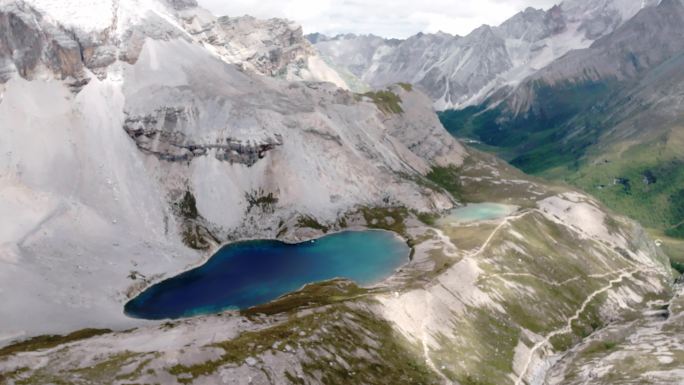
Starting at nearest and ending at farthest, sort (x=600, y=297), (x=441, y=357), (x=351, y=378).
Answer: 1. (x=351, y=378)
2. (x=441, y=357)
3. (x=600, y=297)

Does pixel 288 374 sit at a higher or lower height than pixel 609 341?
higher

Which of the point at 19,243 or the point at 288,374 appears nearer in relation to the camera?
the point at 288,374

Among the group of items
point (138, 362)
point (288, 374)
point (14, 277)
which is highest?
point (14, 277)

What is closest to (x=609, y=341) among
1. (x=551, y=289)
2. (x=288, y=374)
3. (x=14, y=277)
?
(x=551, y=289)

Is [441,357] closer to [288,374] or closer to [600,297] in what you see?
[288,374]

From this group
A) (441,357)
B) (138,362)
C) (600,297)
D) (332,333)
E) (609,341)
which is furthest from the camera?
(600,297)

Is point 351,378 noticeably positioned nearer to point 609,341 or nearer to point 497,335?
point 497,335

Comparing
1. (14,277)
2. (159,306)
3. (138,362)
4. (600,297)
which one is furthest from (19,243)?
(600,297)
